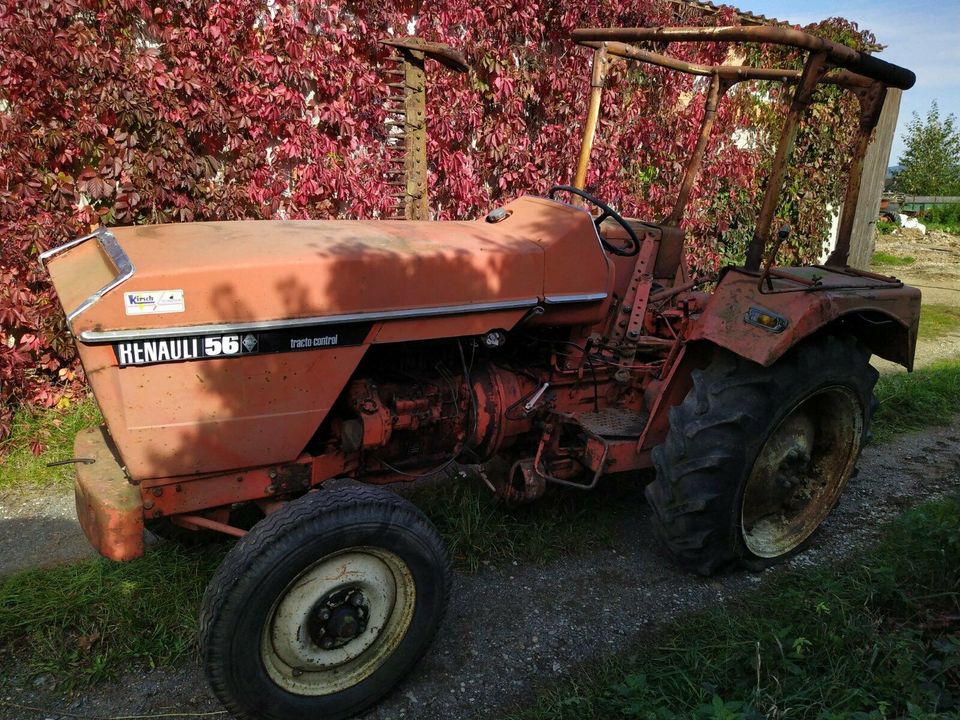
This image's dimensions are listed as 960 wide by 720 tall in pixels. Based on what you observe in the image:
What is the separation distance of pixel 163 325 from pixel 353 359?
585 mm

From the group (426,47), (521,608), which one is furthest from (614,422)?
(426,47)

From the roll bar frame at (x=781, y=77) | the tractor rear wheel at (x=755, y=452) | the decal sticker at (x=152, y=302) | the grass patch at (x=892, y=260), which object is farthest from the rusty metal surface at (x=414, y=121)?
the grass patch at (x=892, y=260)

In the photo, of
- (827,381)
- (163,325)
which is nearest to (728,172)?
(827,381)

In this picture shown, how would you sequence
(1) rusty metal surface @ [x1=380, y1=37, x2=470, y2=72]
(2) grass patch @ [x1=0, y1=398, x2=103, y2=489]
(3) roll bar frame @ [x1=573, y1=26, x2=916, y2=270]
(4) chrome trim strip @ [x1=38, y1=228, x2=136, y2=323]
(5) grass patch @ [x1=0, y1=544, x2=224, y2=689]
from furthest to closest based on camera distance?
1. (1) rusty metal surface @ [x1=380, y1=37, x2=470, y2=72]
2. (2) grass patch @ [x1=0, y1=398, x2=103, y2=489]
3. (3) roll bar frame @ [x1=573, y1=26, x2=916, y2=270]
4. (5) grass patch @ [x1=0, y1=544, x2=224, y2=689]
5. (4) chrome trim strip @ [x1=38, y1=228, x2=136, y2=323]

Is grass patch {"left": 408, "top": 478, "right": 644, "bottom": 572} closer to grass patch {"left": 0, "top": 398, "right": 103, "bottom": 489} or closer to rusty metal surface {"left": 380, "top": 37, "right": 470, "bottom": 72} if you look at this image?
grass patch {"left": 0, "top": 398, "right": 103, "bottom": 489}

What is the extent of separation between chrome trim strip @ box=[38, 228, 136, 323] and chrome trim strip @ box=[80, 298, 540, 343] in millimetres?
77

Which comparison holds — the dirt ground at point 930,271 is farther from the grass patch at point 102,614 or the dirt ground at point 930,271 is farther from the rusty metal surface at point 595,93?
the grass patch at point 102,614

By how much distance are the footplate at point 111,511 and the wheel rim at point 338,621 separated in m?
0.50

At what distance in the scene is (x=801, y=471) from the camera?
3.12 m

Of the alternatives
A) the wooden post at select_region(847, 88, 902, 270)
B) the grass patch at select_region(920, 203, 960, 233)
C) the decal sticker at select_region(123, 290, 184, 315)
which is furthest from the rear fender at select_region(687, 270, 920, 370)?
the grass patch at select_region(920, 203, 960, 233)

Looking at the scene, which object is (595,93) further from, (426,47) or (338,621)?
(338,621)

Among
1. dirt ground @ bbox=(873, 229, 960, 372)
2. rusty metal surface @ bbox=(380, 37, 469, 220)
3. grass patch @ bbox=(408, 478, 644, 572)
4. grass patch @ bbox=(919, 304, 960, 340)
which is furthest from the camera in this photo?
grass patch @ bbox=(919, 304, 960, 340)

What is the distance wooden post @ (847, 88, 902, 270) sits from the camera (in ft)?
30.5

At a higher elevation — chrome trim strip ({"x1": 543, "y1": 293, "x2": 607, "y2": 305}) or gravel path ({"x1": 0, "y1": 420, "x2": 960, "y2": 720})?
chrome trim strip ({"x1": 543, "y1": 293, "x2": 607, "y2": 305})
